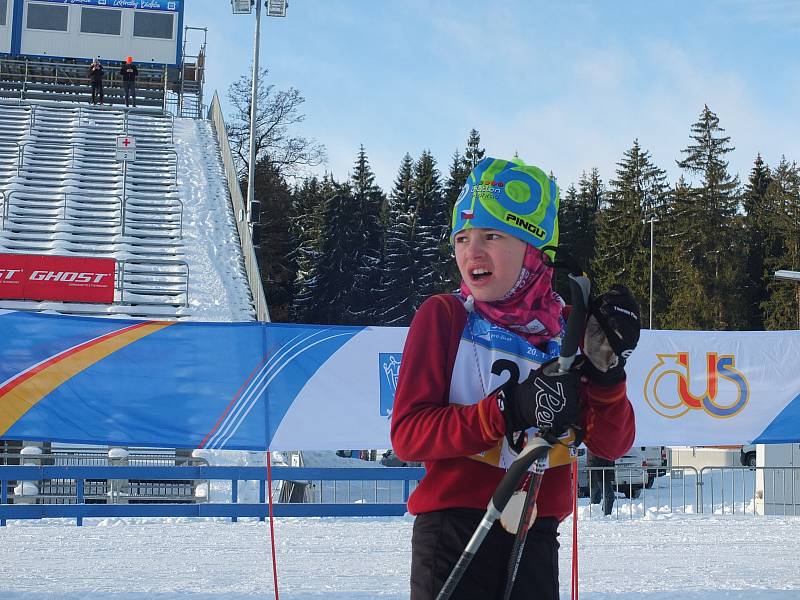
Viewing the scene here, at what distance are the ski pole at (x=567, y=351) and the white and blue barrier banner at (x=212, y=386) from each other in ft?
20.1

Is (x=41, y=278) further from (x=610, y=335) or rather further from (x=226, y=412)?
(x=610, y=335)

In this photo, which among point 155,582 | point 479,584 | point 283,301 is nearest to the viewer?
point 479,584

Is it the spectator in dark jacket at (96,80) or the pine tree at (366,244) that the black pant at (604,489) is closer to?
the spectator in dark jacket at (96,80)

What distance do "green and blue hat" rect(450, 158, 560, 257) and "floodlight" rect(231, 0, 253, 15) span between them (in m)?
32.1

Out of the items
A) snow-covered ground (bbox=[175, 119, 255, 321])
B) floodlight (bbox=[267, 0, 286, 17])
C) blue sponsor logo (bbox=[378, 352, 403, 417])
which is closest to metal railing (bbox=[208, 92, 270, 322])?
snow-covered ground (bbox=[175, 119, 255, 321])

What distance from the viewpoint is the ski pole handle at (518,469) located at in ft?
8.47

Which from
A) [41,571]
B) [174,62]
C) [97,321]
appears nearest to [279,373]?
[97,321]

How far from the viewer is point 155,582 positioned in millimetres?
7973

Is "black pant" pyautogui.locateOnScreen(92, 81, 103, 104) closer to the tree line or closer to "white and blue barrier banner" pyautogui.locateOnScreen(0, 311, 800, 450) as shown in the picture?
the tree line

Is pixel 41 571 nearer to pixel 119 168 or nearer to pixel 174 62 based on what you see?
pixel 119 168

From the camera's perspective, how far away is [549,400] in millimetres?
2557

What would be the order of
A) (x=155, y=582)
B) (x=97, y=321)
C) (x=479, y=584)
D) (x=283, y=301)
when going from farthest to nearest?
(x=283, y=301), (x=97, y=321), (x=155, y=582), (x=479, y=584)

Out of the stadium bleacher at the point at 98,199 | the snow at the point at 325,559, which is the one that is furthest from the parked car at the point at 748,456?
the stadium bleacher at the point at 98,199

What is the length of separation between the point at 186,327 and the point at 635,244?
71.0 meters
